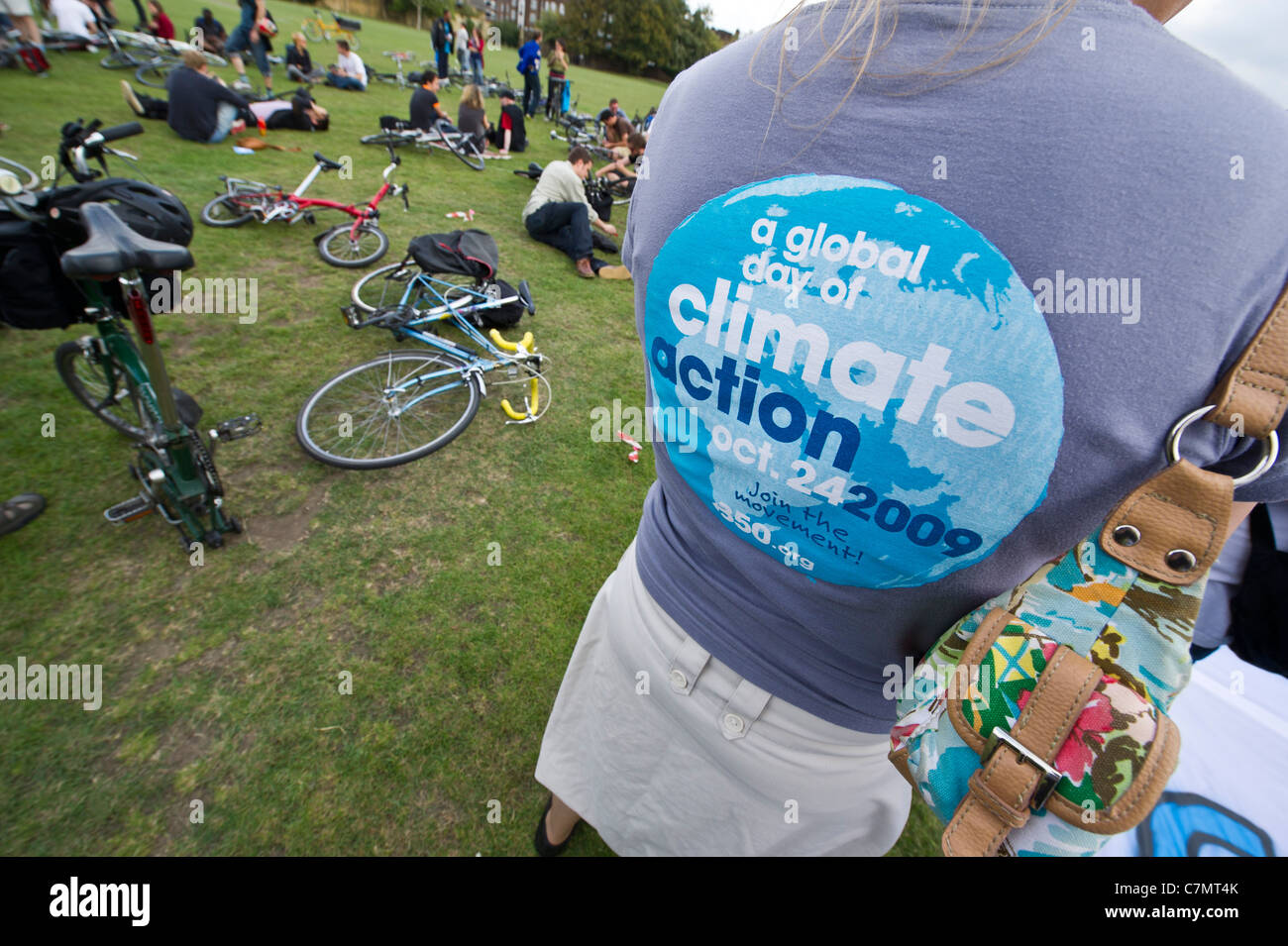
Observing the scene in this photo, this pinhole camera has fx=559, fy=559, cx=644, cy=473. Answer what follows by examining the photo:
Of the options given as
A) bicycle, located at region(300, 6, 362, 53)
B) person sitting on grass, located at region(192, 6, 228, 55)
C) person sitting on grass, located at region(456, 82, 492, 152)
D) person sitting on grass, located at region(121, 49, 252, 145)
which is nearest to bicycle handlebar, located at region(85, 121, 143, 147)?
person sitting on grass, located at region(121, 49, 252, 145)

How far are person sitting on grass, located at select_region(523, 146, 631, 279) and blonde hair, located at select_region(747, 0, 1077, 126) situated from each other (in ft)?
21.7

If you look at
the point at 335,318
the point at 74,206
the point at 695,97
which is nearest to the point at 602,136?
the point at 335,318

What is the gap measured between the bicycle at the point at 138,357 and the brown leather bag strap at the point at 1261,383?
3290 mm

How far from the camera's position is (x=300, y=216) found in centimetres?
644

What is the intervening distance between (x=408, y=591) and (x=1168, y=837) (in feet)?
10.9

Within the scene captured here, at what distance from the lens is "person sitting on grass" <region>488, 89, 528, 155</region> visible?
→ 11.1 m

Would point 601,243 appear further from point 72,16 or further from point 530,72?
point 72,16

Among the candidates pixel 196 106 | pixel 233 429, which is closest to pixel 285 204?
pixel 196 106

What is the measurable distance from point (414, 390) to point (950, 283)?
409 centimetres

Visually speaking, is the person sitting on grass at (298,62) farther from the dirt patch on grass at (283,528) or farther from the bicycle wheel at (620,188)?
the dirt patch on grass at (283,528)

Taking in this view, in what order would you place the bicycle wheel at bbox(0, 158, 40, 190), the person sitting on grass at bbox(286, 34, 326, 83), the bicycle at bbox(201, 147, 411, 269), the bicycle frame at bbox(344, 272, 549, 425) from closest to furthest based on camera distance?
the bicycle frame at bbox(344, 272, 549, 425)
the bicycle wheel at bbox(0, 158, 40, 190)
the bicycle at bbox(201, 147, 411, 269)
the person sitting on grass at bbox(286, 34, 326, 83)

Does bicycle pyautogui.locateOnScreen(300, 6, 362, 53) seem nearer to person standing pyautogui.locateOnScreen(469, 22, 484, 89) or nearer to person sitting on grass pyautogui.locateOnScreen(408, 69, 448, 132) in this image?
person standing pyautogui.locateOnScreen(469, 22, 484, 89)

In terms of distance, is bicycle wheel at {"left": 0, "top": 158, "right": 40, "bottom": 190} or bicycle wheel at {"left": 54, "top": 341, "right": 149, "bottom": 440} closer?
bicycle wheel at {"left": 54, "top": 341, "right": 149, "bottom": 440}

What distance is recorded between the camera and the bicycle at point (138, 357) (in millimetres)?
2336
